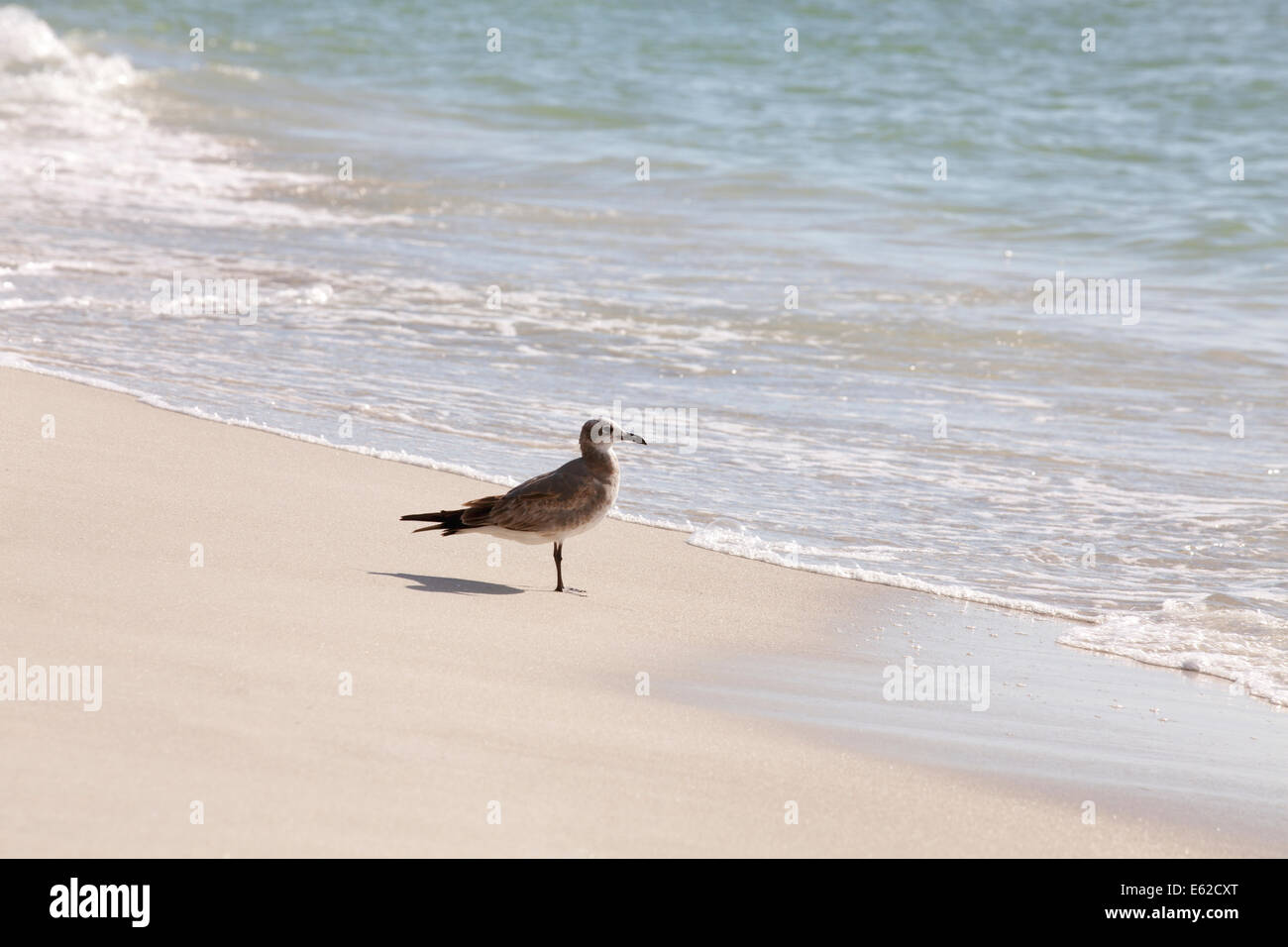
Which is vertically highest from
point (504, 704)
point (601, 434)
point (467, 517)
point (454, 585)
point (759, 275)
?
point (759, 275)

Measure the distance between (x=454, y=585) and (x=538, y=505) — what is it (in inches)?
17.2

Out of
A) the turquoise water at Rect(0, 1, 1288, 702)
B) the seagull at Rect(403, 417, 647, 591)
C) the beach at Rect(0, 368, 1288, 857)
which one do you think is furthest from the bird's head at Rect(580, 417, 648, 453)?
the turquoise water at Rect(0, 1, 1288, 702)

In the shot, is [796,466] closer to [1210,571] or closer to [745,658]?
[1210,571]

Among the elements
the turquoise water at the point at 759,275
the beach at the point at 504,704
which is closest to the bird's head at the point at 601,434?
the beach at the point at 504,704

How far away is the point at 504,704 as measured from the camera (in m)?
4.41

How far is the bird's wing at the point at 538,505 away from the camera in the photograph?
5.73 meters

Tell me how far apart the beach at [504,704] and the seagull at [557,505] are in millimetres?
224

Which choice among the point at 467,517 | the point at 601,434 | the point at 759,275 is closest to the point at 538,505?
the point at 467,517

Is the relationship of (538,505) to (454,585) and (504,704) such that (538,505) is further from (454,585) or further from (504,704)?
(504,704)

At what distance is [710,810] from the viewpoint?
151 inches

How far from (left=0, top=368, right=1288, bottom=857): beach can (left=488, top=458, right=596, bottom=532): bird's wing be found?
27 centimetres

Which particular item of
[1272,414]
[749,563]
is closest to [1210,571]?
[749,563]

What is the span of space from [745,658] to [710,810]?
1.45 metres

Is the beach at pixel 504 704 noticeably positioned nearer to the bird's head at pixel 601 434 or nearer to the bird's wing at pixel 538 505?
the bird's wing at pixel 538 505
